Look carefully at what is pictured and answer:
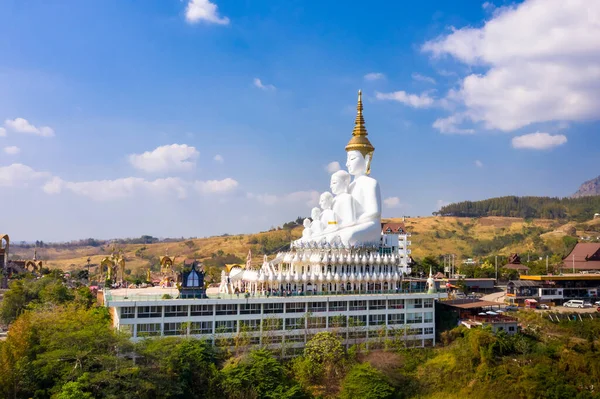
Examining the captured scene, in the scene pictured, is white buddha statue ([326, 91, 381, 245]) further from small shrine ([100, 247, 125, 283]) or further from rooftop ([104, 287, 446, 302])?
small shrine ([100, 247, 125, 283])

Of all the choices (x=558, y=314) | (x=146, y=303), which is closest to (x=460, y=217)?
(x=558, y=314)

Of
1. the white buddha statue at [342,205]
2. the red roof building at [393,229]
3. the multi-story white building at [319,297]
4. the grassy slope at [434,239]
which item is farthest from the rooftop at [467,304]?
the grassy slope at [434,239]

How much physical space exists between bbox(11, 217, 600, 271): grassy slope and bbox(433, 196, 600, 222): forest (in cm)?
947

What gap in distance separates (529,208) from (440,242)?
168ft

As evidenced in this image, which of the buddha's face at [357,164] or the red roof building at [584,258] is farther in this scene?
the red roof building at [584,258]

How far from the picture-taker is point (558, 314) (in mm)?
43812

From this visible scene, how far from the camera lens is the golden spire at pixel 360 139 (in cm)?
4788

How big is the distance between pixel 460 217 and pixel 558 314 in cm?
11663

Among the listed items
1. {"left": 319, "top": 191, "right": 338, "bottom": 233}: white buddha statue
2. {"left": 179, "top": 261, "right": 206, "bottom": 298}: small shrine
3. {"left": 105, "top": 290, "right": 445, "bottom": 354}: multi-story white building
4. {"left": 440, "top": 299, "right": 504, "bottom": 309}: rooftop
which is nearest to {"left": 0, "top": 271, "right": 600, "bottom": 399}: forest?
{"left": 105, "top": 290, "right": 445, "bottom": 354}: multi-story white building

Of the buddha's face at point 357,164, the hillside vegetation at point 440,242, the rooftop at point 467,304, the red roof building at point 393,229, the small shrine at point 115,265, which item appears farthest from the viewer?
the hillside vegetation at point 440,242

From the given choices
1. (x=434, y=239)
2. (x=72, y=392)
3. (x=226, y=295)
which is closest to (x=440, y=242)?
(x=434, y=239)

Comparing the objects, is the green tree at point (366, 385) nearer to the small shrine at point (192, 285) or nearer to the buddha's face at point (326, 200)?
the small shrine at point (192, 285)

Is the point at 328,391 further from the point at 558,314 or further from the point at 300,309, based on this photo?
the point at 558,314

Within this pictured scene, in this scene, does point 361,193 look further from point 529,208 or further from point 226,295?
point 529,208
